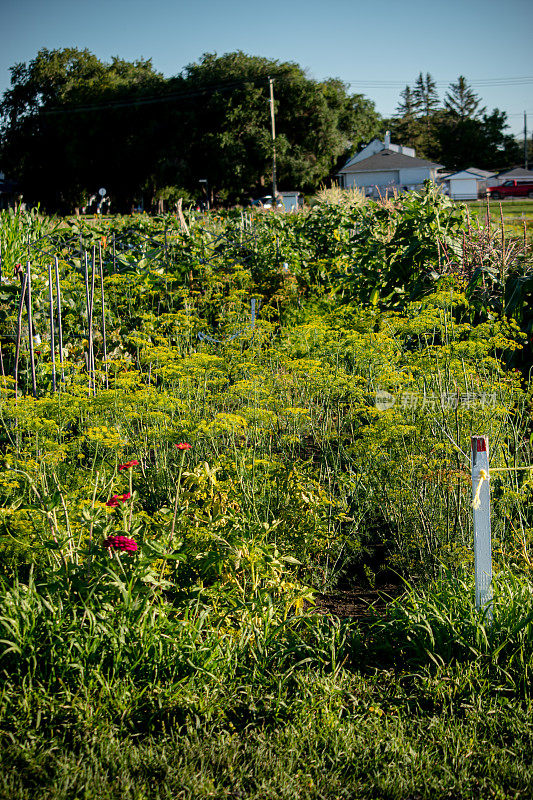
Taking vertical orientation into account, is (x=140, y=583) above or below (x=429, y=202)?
below

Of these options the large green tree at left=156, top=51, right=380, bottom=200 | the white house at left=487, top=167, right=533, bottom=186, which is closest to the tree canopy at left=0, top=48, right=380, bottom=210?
the large green tree at left=156, top=51, right=380, bottom=200

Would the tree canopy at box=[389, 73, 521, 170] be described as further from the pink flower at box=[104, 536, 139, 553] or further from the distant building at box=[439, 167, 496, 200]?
the pink flower at box=[104, 536, 139, 553]

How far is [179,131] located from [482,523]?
54.5 m

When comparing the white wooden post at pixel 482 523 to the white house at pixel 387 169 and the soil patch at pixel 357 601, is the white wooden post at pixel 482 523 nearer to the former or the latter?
the soil patch at pixel 357 601

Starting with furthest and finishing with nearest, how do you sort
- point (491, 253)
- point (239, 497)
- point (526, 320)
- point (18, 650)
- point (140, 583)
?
point (491, 253)
point (526, 320)
point (239, 497)
point (140, 583)
point (18, 650)

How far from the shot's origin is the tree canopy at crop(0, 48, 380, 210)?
5053 cm

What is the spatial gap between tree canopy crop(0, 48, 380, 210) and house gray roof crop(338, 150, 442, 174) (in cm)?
228

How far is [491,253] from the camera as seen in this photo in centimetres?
704

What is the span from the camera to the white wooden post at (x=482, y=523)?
262cm

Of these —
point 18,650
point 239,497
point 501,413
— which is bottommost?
point 18,650

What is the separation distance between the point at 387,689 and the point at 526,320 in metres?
4.56

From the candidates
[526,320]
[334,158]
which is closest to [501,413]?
[526,320]

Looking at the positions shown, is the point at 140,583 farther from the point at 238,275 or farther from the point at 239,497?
the point at 238,275

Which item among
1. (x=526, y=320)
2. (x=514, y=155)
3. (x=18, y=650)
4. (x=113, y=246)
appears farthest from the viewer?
(x=514, y=155)
